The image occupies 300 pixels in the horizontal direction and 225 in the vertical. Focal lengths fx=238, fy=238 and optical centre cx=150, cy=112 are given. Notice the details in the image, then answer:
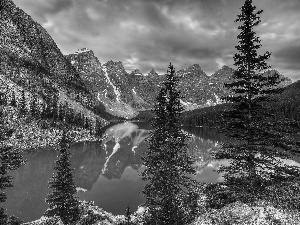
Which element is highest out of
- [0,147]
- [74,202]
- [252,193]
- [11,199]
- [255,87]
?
[255,87]

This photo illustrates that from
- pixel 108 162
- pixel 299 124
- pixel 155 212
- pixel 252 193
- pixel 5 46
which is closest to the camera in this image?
pixel 299 124

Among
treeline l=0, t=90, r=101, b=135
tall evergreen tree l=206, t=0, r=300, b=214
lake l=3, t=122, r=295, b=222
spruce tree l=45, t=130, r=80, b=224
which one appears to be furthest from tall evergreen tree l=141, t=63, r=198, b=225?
treeline l=0, t=90, r=101, b=135

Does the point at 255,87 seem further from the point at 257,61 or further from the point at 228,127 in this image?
the point at 228,127

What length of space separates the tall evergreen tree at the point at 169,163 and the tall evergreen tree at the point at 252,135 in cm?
391

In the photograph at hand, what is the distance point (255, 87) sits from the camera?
51.7 ft

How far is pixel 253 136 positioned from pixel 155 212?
1182cm

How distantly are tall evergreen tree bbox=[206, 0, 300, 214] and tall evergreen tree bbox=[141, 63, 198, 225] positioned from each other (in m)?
3.91

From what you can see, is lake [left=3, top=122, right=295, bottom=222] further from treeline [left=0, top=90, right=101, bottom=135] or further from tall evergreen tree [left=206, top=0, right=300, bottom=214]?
treeline [left=0, top=90, right=101, bottom=135]

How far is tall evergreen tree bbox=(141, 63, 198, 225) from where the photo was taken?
63.2 ft

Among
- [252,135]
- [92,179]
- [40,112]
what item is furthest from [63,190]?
[40,112]

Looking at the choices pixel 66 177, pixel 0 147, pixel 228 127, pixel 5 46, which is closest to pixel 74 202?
pixel 66 177

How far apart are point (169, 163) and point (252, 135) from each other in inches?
279

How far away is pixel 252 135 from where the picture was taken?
1563 centimetres

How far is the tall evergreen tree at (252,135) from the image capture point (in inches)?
590
